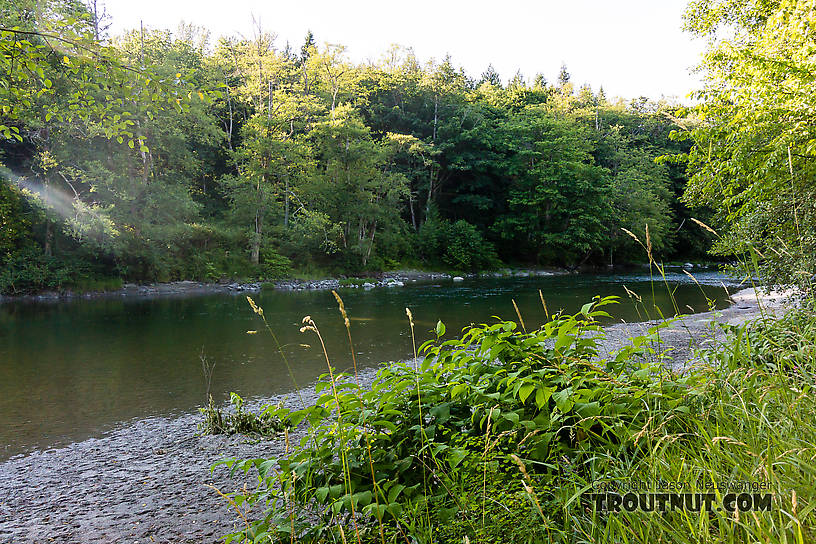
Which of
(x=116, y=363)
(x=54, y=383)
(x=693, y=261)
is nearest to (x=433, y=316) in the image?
(x=116, y=363)

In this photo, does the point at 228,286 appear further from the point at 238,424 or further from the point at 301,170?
the point at 238,424

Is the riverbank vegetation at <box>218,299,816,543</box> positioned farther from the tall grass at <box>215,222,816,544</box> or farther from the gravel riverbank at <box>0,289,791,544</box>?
the gravel riverbank at <box>0,289,791,544</box>

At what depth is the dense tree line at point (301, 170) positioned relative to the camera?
2219 cm

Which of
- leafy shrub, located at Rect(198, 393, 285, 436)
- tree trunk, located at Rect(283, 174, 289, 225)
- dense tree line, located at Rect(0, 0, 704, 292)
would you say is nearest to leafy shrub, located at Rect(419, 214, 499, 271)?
dense tree line, located at Rect(0, 0, 704, 292)

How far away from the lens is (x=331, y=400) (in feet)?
7.73

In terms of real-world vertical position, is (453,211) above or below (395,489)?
above

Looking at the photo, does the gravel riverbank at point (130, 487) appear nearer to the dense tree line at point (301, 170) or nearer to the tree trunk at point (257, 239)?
the dense tree line at point (301, 170)

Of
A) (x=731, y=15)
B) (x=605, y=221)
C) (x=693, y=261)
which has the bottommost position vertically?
(x=693, y=261)

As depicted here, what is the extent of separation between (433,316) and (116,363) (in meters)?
9.33

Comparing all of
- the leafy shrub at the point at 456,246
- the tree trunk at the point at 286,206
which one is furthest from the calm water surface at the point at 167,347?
the leafy shrub at the point at 456,246

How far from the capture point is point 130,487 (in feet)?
15.5

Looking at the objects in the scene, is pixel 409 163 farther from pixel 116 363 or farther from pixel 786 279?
pixel 786 279

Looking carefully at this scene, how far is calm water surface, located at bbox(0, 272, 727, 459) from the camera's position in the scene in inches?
291

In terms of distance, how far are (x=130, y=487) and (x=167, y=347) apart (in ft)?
25.1
